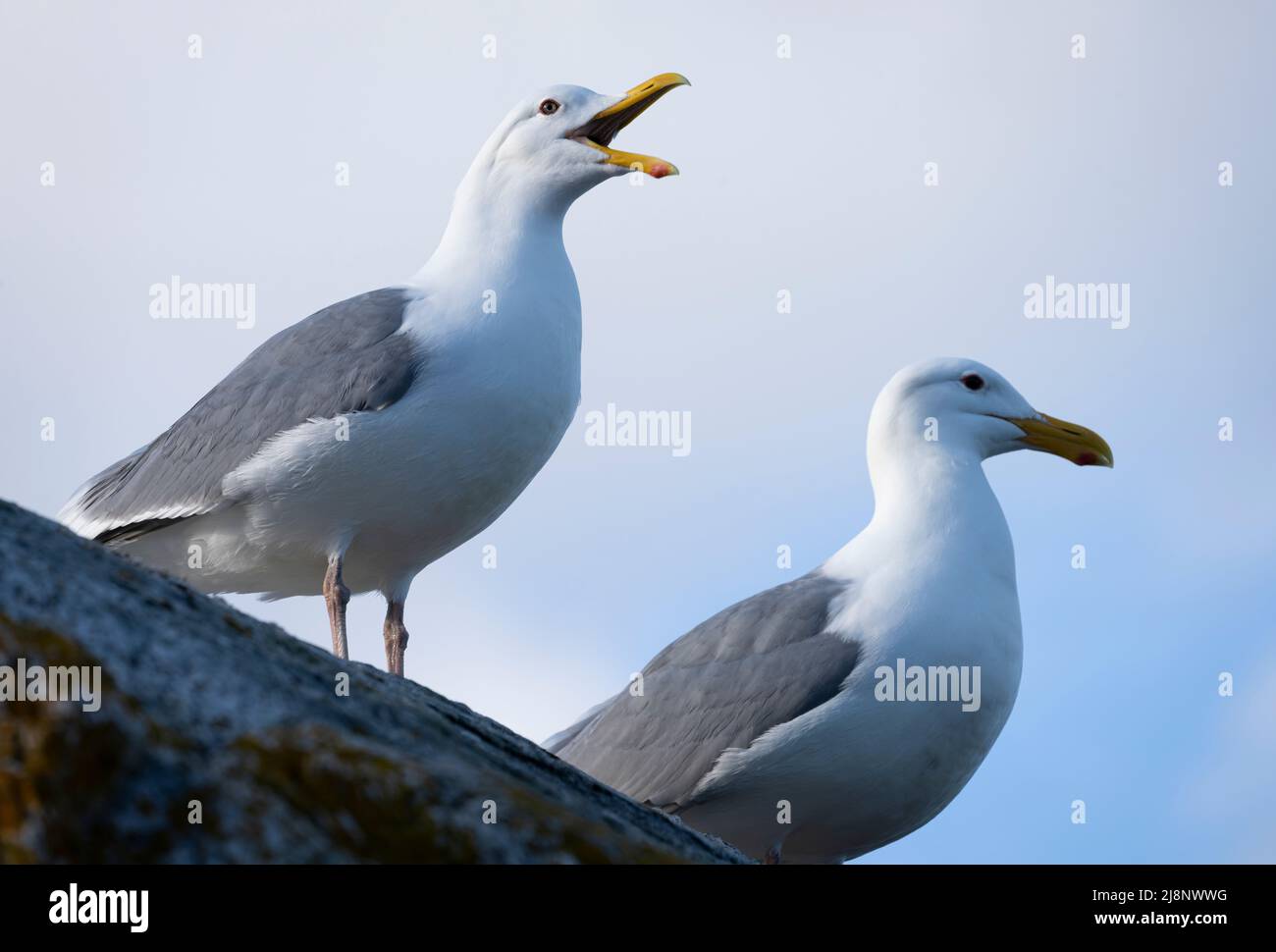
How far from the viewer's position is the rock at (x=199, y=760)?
311cm

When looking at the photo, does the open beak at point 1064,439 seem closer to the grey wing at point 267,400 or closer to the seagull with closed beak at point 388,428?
the seagull with closed beak at point 388,428

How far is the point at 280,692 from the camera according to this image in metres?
3.72

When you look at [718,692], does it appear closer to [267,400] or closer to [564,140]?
[267,400]

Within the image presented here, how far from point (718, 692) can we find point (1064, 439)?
2881mm

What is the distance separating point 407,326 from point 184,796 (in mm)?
5557

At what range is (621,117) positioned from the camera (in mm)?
9680

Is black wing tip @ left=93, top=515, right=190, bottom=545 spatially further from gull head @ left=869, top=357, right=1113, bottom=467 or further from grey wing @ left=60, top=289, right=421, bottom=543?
gull head @ left=869, top=357, right=1113, bottom=467

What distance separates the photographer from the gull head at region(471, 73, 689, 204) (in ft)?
30.9
